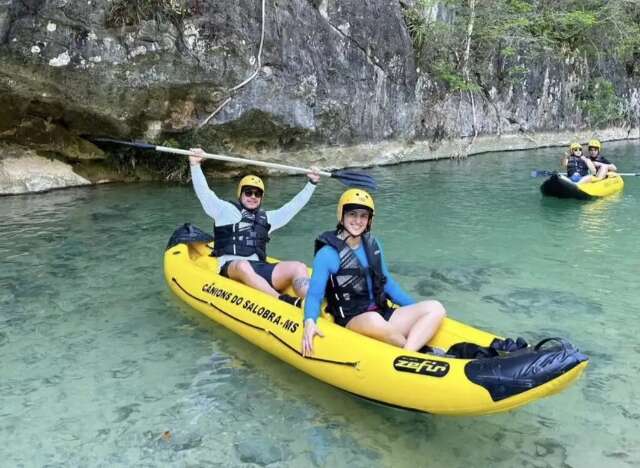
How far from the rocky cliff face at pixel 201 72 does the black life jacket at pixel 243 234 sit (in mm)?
5572

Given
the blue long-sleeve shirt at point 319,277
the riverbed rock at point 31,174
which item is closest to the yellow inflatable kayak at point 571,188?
the blue long-sleeve shirt at point 319,277

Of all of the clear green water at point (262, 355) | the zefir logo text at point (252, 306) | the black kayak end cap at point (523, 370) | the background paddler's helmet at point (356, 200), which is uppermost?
the background paddler's helmet at point (356, 200)

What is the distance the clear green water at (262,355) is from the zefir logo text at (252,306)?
265 mm

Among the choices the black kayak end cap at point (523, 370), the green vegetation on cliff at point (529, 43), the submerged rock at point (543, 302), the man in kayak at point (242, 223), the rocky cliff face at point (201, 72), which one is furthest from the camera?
the green vegetation on cliff at point (529, 43)

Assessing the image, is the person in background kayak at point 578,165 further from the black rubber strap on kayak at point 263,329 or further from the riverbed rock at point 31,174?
the riverbed rock at point 31,174

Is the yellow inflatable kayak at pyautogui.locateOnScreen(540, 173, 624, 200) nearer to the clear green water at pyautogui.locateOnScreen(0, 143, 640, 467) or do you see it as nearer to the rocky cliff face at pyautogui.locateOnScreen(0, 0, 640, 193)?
the clear green water at pyautogui.locateOnScreen(0, 143, 640, 467)

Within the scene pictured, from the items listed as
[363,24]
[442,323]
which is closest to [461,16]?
[363,24]

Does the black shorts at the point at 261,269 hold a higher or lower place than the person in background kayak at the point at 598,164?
lower

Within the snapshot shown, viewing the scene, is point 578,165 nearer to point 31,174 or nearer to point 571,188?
point 571,188

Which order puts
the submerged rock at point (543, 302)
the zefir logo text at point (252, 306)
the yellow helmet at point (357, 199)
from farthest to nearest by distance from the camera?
the submerged rock at point (543, 302) < the zefir logo text at point (252, 306) < the yellow helmet at point (357, 199)

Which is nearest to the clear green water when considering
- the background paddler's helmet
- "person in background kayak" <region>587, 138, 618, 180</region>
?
the background paddler's helmet

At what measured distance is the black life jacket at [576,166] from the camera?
10172 mm

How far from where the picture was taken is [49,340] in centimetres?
397

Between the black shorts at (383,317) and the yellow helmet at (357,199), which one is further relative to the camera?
the black shorts at (383,317)
